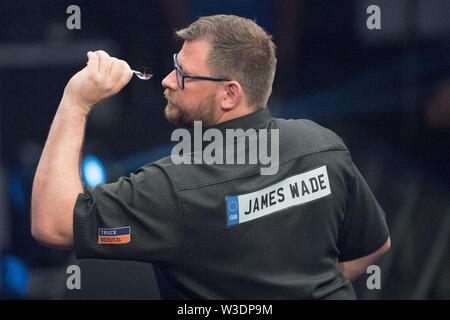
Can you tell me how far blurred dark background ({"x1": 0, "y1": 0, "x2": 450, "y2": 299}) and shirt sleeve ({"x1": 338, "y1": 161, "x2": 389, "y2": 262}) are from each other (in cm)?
118

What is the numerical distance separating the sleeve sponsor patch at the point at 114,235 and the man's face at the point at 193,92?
40cm

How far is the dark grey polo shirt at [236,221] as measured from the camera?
2.09 meters

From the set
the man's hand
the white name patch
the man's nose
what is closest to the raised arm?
the man's hand

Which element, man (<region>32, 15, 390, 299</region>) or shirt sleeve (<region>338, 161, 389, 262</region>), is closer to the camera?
man (<region>32, 15, 390, 299</region>)

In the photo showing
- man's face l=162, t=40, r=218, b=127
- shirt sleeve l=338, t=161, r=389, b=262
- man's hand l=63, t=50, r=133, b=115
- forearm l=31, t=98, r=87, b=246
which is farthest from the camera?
shirt sleeve l=338, t=161, r=389, b=262

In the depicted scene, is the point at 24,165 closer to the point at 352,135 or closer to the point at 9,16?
the point at 9,16

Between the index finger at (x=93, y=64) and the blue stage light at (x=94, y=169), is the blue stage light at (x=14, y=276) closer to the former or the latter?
the blue stage light at (x=94, y=169)

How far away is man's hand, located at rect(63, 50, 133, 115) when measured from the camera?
7.11ft

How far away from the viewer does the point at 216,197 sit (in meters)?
2.13

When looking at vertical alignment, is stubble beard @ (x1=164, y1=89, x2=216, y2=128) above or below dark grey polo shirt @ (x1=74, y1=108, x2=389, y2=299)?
above

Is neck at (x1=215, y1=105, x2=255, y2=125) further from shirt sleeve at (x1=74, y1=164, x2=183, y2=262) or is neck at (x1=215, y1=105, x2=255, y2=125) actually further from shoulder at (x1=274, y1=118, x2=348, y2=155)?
shirt sleeve at (x1=74, y1=164, x2=183, y2=262)

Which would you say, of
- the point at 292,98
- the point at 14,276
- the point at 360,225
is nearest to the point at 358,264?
the point at 360,225

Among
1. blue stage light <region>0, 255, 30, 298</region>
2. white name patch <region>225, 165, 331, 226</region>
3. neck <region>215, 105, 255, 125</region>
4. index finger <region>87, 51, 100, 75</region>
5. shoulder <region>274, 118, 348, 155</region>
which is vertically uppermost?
index finger <region>87, 51, 100, 75</region>

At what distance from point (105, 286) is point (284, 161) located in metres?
0.94
